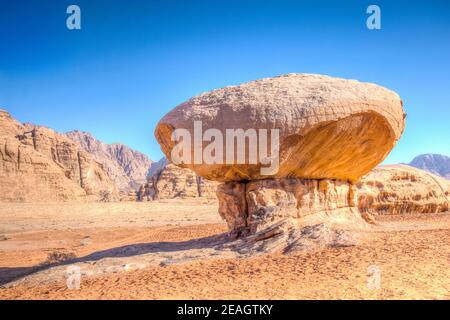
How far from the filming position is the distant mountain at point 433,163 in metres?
127

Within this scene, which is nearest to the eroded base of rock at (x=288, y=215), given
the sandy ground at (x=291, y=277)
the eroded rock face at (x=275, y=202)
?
the eroded rock face at (x=275, y=202)

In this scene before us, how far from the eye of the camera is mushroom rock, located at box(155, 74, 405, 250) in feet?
25.6

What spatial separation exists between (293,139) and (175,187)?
43658 millimetres

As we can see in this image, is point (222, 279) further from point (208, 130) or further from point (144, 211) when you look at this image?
point (144, 211)

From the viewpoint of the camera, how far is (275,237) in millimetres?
7953

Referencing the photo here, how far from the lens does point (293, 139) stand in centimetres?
793

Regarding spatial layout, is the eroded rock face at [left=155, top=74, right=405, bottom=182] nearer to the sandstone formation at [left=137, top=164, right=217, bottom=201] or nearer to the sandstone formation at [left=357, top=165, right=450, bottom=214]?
the sandstone formation at [left=357, top=165, right=450, bottom=214]

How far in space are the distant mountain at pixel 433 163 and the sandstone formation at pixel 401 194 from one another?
125m

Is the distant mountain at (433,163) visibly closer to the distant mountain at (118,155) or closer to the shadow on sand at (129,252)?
the distant mountain at (118,155)

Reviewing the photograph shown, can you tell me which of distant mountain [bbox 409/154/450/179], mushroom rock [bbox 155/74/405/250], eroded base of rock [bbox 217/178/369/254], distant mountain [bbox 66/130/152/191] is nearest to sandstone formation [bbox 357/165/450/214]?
eroded base of rock [bbox 217/178/369/254]

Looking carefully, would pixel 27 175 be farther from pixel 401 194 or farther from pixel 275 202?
pixel 275 202

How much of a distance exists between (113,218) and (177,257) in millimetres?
21193
